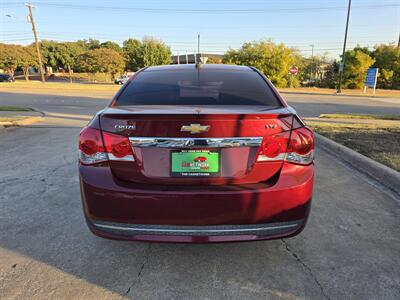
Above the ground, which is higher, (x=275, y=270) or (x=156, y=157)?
(x=156, y=157)

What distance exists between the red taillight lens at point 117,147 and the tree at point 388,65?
1933 inches

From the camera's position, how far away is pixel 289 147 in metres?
2.34

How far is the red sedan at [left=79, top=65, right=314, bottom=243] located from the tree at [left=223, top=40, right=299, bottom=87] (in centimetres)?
3738

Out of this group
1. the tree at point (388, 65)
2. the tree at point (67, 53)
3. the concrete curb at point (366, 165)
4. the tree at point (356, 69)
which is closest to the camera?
the concrete curb at point (366, 165)

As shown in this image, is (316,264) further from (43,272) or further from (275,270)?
(43,272)

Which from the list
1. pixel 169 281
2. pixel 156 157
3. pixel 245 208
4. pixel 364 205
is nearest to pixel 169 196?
pixel 156 157

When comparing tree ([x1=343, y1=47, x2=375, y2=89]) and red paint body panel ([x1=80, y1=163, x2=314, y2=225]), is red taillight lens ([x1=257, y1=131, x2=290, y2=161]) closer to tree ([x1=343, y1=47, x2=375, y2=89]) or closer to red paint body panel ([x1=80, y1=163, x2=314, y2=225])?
red paint body panel ([x1=80, y1=163, x2=314, y2=225])

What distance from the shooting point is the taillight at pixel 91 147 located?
2.33 metres

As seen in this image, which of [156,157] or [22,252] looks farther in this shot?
[22,252]

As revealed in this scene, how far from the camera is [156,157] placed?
2.26 m

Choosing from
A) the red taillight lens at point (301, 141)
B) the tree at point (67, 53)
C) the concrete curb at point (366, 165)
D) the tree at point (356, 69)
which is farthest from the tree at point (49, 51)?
the red taillight lens at point (301, 141)

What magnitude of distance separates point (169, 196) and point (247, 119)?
76 centimetres

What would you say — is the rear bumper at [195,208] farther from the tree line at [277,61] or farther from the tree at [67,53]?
the tree at [67,53]

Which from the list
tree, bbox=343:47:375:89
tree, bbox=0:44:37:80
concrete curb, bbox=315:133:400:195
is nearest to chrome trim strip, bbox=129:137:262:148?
concrete curb, bbox=315:133:400:195
